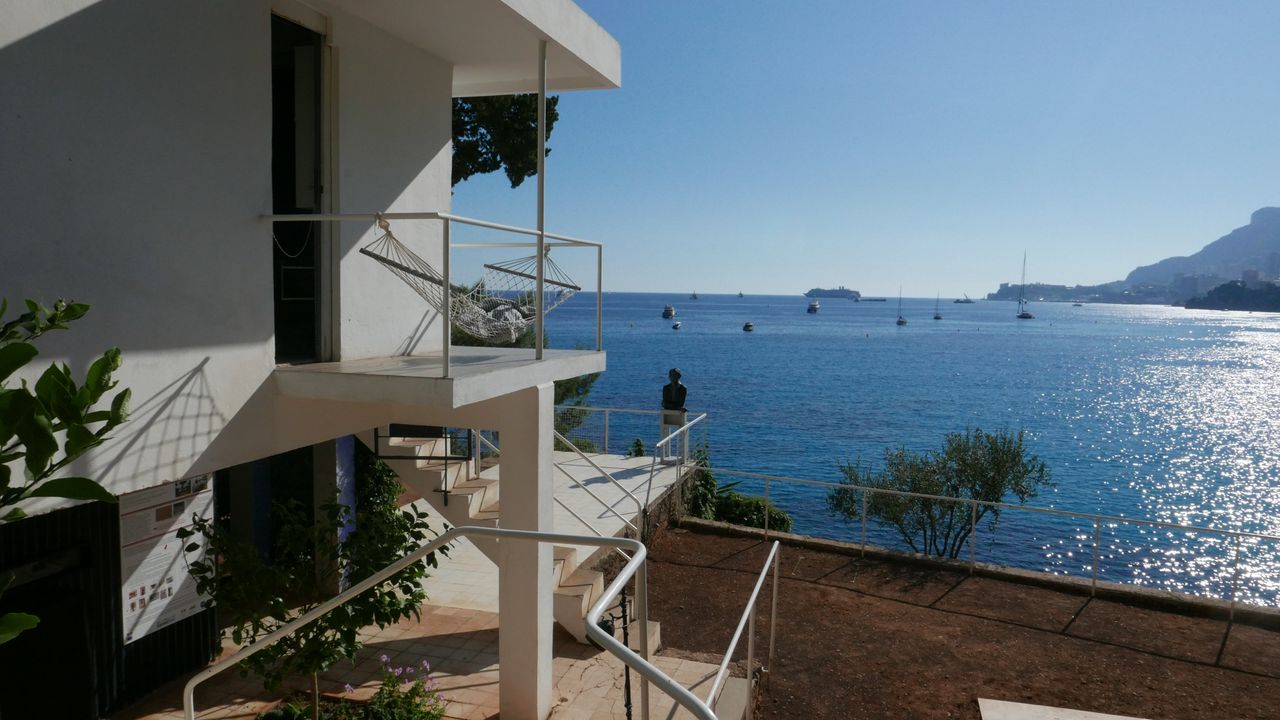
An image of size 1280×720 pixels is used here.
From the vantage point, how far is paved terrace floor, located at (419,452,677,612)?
371 inches

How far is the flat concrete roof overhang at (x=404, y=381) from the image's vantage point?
4.91 m

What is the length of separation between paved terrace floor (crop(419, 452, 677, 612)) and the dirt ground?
3.49ft

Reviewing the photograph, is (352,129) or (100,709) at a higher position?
(352,129)

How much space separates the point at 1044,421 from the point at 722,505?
46901 millimetres

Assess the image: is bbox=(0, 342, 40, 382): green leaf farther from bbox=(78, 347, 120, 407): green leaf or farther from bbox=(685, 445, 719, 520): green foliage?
bbox=(685, 445, 719, 520): green foliage

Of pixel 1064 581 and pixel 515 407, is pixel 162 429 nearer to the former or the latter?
pixel 515 407

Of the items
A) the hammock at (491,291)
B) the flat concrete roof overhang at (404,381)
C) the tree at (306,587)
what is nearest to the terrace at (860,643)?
the tree at (306,587)

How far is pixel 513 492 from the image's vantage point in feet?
21.6

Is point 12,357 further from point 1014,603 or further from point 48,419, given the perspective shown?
point 1014,603

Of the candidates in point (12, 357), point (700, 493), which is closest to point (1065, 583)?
point (700, 493)

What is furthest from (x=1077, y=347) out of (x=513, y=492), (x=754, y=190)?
(x=513, y=492)

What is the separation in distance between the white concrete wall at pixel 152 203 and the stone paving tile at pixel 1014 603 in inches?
327

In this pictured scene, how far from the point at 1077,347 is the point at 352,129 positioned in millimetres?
115503

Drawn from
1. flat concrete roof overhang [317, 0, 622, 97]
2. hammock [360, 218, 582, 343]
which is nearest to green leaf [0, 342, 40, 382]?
hammock [360, 218, 582, 343]
